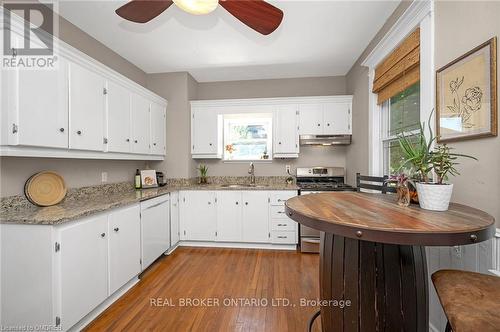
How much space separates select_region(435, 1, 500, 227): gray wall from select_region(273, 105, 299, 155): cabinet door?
1.97 meters

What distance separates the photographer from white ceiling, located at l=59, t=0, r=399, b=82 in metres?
2.03

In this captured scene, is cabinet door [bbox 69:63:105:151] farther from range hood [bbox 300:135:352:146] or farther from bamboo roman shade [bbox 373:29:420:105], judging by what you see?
bamboo roman shade [bbox 373:29:420:105]

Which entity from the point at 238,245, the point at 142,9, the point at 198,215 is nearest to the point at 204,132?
the point at 198,215

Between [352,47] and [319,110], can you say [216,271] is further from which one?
[352,47]

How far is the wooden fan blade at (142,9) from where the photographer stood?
1441 mm

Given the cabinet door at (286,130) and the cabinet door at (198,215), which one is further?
the cabinet door at (286,130)

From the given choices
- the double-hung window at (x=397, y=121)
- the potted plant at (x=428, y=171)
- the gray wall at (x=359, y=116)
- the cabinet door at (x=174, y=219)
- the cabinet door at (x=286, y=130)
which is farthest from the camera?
the cabinet door at (x=286, y=130)

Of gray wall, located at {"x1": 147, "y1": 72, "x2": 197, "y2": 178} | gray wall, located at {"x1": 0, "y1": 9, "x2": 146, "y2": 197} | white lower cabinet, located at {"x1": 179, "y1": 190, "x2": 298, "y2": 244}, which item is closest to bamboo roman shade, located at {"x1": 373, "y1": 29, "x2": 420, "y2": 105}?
white lower cabinet, located at {"x1": 179, "y1": 190, "x2": 298, "y2": 244}

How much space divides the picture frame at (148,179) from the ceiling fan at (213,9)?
6.35ft

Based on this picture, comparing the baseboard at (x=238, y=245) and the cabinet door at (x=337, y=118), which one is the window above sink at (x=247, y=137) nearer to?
the cabinet door at (x=337, y=118)

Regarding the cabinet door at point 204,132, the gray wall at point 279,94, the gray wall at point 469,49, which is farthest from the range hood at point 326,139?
the gray wall at point 469,49

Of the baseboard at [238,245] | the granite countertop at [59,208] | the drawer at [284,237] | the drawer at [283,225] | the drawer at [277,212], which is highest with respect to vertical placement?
the granite countertop at [59,208]

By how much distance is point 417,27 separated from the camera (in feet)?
5.54

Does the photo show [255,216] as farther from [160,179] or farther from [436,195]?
[436,195]
